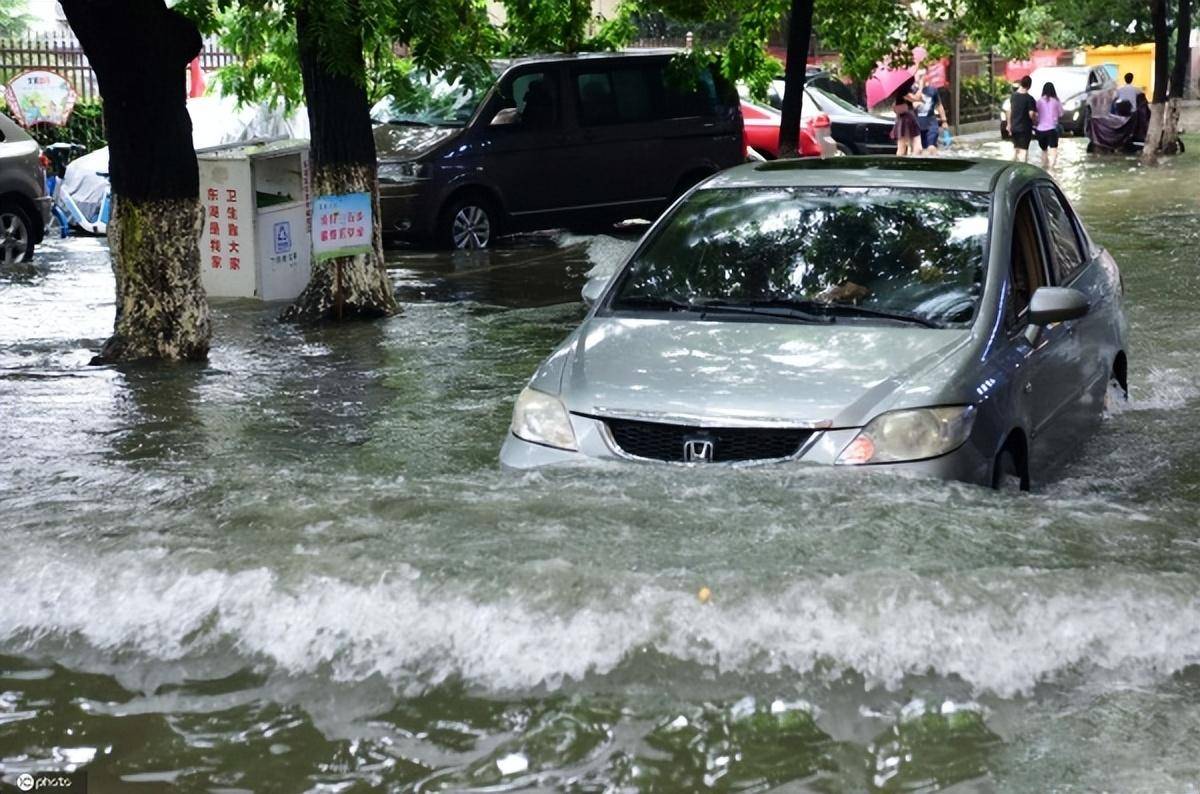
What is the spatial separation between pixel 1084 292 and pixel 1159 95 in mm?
24238

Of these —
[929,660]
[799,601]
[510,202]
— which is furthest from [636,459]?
[510,202]

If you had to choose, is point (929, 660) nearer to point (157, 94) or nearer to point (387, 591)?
point (387, 591)

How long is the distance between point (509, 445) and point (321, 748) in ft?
7.00

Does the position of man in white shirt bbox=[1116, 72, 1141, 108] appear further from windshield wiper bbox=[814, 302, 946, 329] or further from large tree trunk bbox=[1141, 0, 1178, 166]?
windshield wiper bbox=[814, 302, 946, 329]

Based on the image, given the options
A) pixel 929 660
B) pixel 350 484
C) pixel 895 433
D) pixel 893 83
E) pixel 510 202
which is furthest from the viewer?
pixel 893 83

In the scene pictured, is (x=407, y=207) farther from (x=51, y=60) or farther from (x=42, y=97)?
(x=51, y=60)

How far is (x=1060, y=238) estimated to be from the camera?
7938 mm

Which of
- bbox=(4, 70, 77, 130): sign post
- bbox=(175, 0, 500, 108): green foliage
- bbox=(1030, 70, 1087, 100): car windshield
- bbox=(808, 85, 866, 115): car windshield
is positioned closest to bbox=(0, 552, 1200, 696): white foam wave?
bbox=(175, 0, 500, 108): green foliage

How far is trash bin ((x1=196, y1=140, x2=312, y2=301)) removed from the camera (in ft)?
44.1

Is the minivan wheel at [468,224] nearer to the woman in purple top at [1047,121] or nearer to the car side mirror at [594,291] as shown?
the car side mirror at [594,291]

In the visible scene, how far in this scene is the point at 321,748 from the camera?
4.77 m

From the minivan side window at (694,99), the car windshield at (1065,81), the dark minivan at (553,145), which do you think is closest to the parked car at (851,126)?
the minivan side window at (694,99)

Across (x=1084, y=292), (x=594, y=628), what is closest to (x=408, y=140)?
(x=1084, y=292)

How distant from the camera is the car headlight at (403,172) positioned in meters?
16.8
